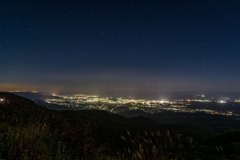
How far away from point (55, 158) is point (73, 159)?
46cm

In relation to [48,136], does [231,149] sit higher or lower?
lower

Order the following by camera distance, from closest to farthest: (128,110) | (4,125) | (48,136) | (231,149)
Result: (48,136)
(4,125)
(231,149)
(128,110)

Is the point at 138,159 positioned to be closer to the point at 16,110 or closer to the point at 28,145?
the point at 28,145

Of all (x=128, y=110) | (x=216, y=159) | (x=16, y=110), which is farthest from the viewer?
(x=128, y=110)

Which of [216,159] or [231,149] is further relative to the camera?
[231,149]

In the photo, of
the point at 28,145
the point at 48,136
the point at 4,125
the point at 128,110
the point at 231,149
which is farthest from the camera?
the point at 128,110

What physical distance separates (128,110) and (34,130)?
142 metres

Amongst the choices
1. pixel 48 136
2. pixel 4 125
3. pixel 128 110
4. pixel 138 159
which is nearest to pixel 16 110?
pixel 4 125

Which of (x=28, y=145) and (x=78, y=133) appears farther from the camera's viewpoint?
(x=78, y=133)

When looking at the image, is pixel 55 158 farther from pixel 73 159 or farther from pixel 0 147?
pixel 0 147

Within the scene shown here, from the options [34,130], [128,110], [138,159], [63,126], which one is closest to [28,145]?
[34,130]

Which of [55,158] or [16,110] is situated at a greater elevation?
[16,110]

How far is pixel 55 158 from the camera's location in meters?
7.41

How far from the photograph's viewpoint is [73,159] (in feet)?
25.0
